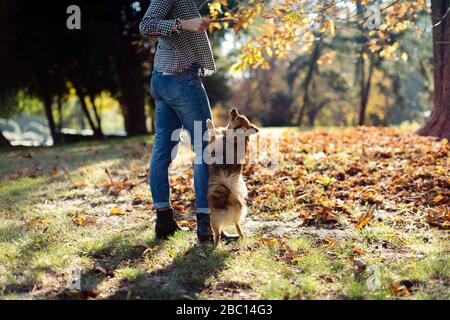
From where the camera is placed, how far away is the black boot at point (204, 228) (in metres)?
4.27

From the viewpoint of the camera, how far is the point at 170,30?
3.84 metres

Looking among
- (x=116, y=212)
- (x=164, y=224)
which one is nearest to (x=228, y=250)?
(x=164, y=224)

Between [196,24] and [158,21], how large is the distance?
344mm

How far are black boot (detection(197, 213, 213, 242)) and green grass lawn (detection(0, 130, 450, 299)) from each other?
9 centimetres

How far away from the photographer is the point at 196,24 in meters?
3.76

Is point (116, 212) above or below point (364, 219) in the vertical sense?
below

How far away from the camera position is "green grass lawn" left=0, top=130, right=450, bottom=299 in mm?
3381

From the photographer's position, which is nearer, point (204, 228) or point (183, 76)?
point (183, 76)

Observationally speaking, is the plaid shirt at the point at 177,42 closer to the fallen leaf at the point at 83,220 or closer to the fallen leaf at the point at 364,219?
the fallen leaf at the point at 83,220

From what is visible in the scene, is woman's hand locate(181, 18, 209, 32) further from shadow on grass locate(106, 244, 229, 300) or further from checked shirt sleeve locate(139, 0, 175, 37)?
shadow on grass locate(106, 244, 229, 300)

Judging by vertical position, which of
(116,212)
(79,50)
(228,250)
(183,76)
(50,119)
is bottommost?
(50,119)

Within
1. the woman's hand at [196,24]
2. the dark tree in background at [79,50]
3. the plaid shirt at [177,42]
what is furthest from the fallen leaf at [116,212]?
the dark tree in background at [79,50]

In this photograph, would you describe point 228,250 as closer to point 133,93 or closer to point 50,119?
point 133,93
